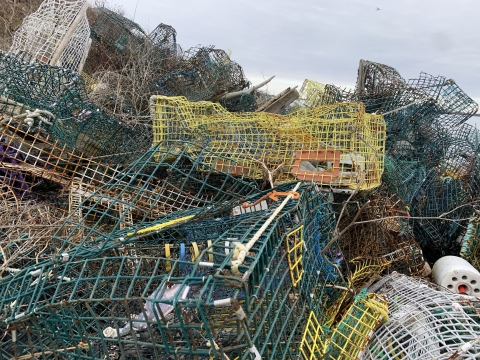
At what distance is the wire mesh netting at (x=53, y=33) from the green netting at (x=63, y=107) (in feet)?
3.45

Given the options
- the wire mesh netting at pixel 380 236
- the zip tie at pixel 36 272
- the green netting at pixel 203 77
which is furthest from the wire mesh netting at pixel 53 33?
the wire mesh netting at pixel 380 236

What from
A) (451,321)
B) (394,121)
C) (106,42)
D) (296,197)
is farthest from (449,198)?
(106,42)

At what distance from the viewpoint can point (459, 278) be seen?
94.6 inches

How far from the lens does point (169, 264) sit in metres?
1.73

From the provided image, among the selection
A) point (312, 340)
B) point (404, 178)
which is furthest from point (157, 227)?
point (404, 178)

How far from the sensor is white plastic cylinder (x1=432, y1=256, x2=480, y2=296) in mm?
2338

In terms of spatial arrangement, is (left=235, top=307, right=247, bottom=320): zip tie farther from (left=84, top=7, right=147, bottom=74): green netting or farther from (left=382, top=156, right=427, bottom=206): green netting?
(left=84, top=7, right=147, bottom=74): green netting

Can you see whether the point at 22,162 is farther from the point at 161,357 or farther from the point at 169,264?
the point at 161,357

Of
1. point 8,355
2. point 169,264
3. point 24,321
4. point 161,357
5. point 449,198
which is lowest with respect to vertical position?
point 8,355

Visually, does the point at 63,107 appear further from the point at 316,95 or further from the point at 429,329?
the point at 316,95

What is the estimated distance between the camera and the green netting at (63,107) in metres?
2.69

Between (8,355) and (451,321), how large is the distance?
1.92 m

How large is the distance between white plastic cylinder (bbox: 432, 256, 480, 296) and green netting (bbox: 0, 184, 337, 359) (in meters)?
1.15

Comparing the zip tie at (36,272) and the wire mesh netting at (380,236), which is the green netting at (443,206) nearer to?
the wire mesh netting at (380,236)
